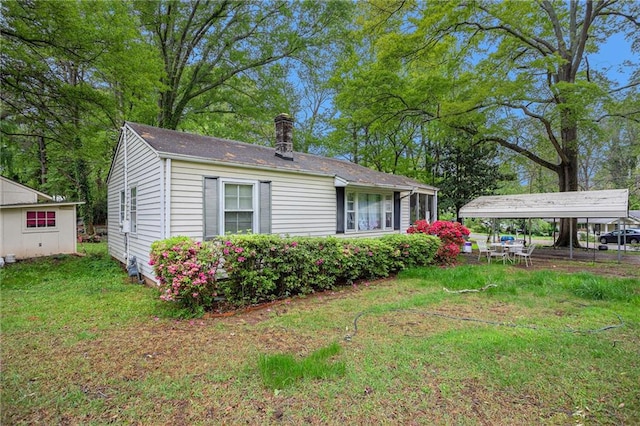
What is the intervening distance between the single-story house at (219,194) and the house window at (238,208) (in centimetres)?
2

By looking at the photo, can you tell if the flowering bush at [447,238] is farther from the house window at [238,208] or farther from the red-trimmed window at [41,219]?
the red-trimmed window at [41,219]

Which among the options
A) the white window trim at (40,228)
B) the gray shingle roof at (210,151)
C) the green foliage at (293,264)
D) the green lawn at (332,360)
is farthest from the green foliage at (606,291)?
the white window trim at (40,228)

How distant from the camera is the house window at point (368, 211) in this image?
1009 cm

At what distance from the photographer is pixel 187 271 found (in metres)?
4.50

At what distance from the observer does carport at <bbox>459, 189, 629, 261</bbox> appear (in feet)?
34.6

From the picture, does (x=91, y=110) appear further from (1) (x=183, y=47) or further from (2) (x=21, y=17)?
(1) (x=183, y=47)

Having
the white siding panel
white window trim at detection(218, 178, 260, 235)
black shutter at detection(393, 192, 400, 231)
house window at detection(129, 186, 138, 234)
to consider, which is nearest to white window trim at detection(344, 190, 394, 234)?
black shutter at detection(393, 192, 400, 231)

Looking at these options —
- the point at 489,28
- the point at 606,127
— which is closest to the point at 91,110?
the point at 489,28

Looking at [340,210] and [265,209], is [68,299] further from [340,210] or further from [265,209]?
[340,210]

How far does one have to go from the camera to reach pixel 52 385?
2.77 m

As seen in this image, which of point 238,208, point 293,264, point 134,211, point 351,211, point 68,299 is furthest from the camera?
point 351,211

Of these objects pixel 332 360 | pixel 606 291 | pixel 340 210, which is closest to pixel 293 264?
pixel 332 360

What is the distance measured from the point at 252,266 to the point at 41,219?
9555mm

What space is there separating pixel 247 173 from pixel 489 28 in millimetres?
13243
